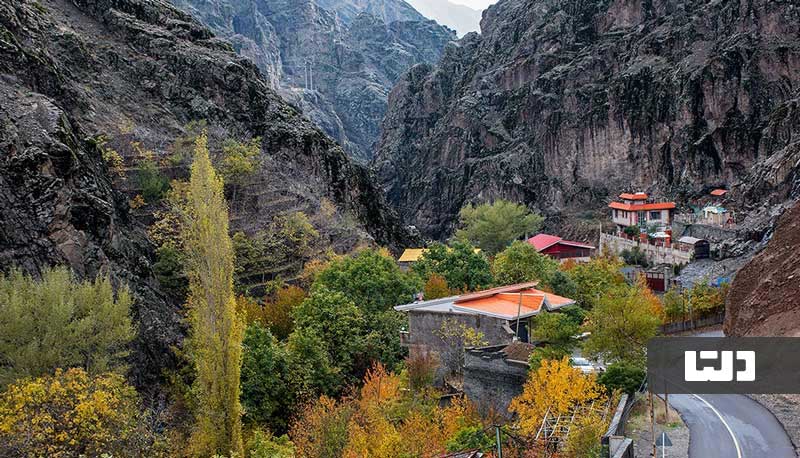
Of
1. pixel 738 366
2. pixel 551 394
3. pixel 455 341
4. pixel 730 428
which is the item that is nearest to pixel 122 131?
pixel 455 341

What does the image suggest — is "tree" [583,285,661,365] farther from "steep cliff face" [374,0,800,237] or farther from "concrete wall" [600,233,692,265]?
"steep cliff face" [374,0,800,237]

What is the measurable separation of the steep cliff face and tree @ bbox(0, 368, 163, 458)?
68552 mm

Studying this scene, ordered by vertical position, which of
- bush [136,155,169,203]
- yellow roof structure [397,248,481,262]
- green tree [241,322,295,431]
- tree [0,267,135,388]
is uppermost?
bush [136,155,169,203]

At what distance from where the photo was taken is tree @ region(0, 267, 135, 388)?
19500 mm

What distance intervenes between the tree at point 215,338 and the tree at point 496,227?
53.9m

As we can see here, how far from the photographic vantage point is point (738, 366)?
62.1ft

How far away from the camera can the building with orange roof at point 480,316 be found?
27.2m

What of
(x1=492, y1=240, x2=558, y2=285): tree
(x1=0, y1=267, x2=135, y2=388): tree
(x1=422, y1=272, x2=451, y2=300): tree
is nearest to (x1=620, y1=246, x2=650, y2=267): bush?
(x1=492, y1=240, x2=558, y2=285): tree

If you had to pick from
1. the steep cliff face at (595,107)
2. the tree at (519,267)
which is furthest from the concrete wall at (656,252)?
the tree at (519,267)

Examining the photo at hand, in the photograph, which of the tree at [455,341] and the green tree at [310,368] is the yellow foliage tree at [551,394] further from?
the green tree at [310,368]

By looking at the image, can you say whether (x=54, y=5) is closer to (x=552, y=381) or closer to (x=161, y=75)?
(x=161, y=75)

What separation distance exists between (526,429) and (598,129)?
86751 mm

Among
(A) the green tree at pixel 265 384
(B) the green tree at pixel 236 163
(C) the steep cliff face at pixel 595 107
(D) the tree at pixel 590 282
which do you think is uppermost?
(C) the steep cliff face at pixel 595 107

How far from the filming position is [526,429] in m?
19.4
